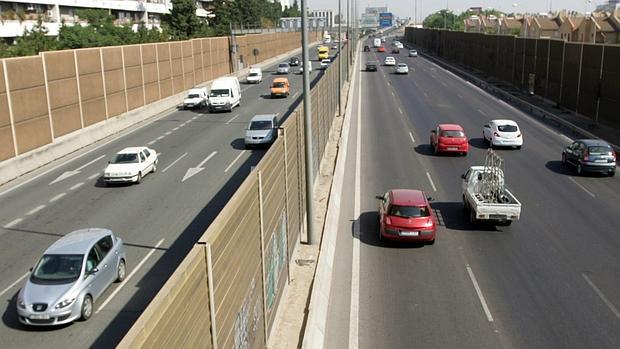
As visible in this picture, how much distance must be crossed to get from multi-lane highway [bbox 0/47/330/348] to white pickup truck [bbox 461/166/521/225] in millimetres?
8885

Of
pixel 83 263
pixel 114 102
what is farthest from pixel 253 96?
pixel 83 263

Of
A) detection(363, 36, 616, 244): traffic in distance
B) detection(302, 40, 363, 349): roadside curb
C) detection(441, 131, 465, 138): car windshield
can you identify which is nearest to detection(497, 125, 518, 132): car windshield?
detection(441, 131, 465, 138): car windshield

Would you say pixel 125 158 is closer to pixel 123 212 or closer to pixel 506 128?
pixel 123 212

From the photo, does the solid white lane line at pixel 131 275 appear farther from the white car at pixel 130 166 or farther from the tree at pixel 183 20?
the tree at pixel 183 20

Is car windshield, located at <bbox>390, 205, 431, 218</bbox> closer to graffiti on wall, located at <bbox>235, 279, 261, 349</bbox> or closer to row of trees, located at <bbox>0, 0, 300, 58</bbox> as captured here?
graffiti on wall, located at <bbox>235, 279, 261, 349</bbox>

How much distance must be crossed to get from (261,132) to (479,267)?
18.9 meters

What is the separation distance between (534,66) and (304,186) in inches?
1750

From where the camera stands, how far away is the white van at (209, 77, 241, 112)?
4822cm

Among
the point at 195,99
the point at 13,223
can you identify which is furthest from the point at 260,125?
the point at 195,99

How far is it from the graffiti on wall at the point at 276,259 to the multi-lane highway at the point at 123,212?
11.8 feet

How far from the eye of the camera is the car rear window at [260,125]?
111 feet

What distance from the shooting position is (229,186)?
25219mm

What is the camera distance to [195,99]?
5144 cm

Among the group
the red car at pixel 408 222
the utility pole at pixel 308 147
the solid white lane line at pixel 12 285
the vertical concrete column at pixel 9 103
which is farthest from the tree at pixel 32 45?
the red car at pixel 408 222
